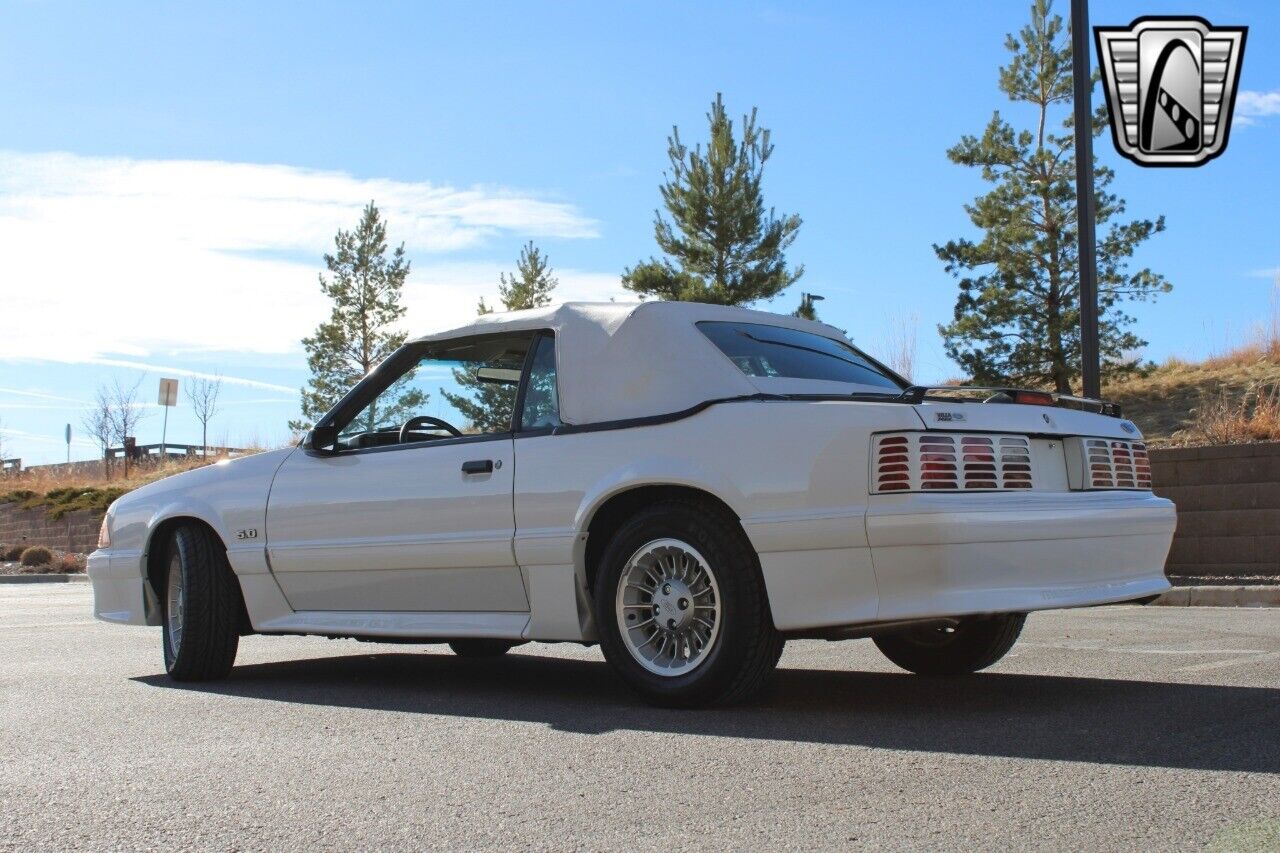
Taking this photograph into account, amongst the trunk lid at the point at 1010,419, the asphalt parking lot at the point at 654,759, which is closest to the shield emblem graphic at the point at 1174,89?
the asphalt parking lot at the point at 654,759

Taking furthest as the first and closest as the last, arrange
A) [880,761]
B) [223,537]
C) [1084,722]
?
[223,537] → [1084,722] → [880,761]

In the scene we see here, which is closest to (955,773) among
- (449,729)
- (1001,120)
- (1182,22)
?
(449,729)

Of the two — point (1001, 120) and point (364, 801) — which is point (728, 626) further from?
point (1001, 120)

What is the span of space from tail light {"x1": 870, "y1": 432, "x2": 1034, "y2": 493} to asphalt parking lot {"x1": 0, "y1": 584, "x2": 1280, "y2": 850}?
82 centimetres

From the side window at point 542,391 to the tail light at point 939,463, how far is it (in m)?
1.57

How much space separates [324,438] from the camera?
22.2 ft

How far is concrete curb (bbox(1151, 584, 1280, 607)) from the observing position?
36.8 feet

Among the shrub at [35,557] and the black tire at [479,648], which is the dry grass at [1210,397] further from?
the shrub at [35,557]

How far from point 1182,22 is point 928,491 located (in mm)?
8121

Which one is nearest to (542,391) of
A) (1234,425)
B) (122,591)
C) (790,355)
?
(790,355)

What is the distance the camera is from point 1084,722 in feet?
16.0

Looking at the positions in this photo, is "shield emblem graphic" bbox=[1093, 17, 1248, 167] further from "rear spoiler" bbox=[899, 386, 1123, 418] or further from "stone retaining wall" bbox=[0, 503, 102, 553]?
"stone retaining wall" bbox=[0, 503, 102, 553]

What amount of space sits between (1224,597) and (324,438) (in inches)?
307

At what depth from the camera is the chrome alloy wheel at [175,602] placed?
7.11 m
